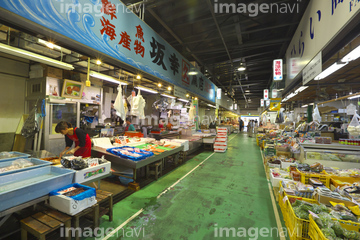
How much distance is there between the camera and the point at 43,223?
2.02 m

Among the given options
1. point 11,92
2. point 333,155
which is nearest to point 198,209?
point 333,155

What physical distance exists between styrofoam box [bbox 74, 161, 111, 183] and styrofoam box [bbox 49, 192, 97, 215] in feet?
1.42

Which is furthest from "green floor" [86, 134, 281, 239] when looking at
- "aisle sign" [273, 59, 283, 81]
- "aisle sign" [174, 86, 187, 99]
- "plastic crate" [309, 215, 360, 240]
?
"aisle sign" [273, 59, 283, 81]

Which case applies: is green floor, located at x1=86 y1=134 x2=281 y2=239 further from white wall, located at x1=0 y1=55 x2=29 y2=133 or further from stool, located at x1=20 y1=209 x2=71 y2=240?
white wall, located at x1=0 y1=55 x2=29 y2=133

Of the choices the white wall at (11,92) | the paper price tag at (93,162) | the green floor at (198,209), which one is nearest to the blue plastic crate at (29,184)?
the paper price tag at (93,162)

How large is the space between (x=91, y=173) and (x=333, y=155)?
6.00 metres

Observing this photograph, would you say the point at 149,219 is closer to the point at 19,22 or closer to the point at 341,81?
the point at 19,22

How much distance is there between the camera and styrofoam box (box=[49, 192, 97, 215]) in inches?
84.0

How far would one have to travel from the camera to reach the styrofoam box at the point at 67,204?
2.13 meters

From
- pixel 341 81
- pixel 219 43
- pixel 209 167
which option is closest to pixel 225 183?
pixel 209 167

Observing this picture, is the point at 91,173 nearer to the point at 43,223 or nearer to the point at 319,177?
the point at 43,223

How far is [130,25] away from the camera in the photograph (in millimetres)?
3875

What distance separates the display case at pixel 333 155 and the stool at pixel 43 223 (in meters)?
5.66

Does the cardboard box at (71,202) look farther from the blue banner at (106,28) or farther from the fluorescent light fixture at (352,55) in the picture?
the fluorescent light fixture at (352,55)
